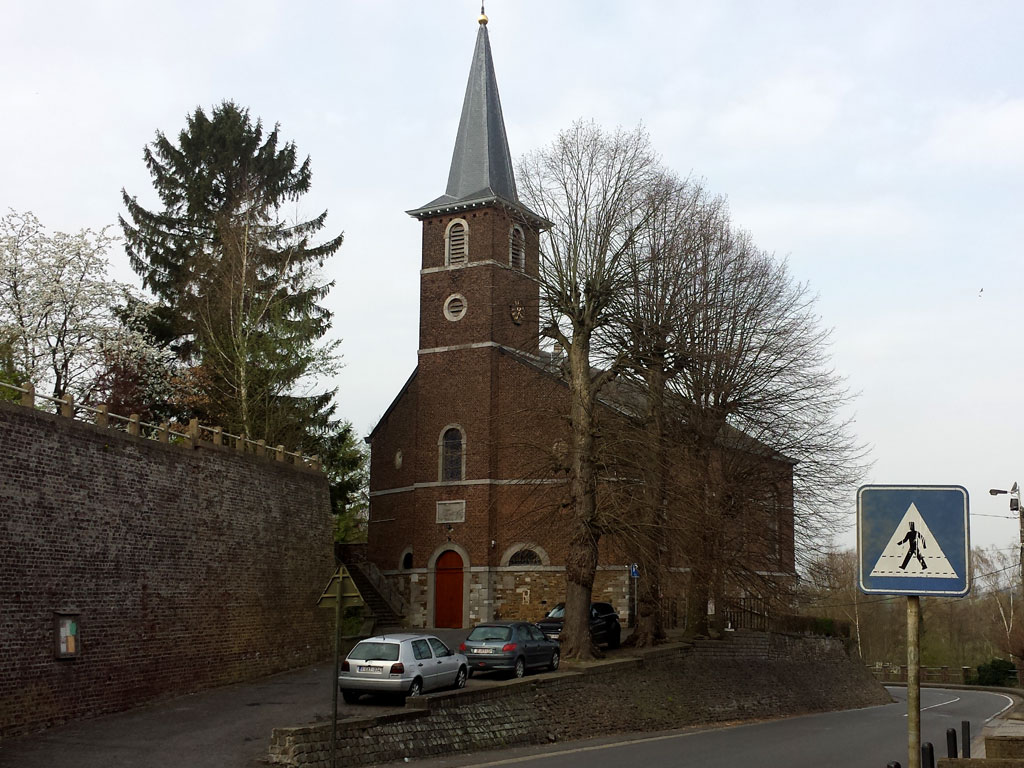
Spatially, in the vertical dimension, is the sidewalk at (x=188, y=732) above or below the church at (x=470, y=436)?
below

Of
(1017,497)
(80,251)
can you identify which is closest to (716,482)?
(1017,497)

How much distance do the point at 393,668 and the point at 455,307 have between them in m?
23.9

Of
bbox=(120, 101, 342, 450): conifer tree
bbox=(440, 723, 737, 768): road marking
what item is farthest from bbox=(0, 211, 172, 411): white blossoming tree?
bbox=(440, 723, 737, 768): road marking

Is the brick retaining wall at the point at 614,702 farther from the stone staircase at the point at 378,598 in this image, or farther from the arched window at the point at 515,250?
the arched window at the point at 515,250

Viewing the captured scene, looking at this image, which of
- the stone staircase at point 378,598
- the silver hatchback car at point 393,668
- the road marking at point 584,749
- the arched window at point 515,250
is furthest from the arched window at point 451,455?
the silver hatchback car at point 393,668

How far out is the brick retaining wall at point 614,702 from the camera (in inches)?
671

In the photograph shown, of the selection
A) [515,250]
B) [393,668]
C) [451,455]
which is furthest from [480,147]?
[393,668]

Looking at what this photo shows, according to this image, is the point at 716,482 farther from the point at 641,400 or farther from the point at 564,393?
the point at 564,393

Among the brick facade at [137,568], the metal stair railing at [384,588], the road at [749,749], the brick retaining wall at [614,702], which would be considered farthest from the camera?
the metal stair railing at [384,588]

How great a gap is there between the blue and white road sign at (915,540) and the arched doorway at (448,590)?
3541cm

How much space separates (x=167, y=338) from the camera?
38875 millimetres

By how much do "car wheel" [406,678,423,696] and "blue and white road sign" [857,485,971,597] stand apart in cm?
1555

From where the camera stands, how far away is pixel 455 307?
4212 cm

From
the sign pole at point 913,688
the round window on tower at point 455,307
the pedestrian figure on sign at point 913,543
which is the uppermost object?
the round window on tower at point 455,307
